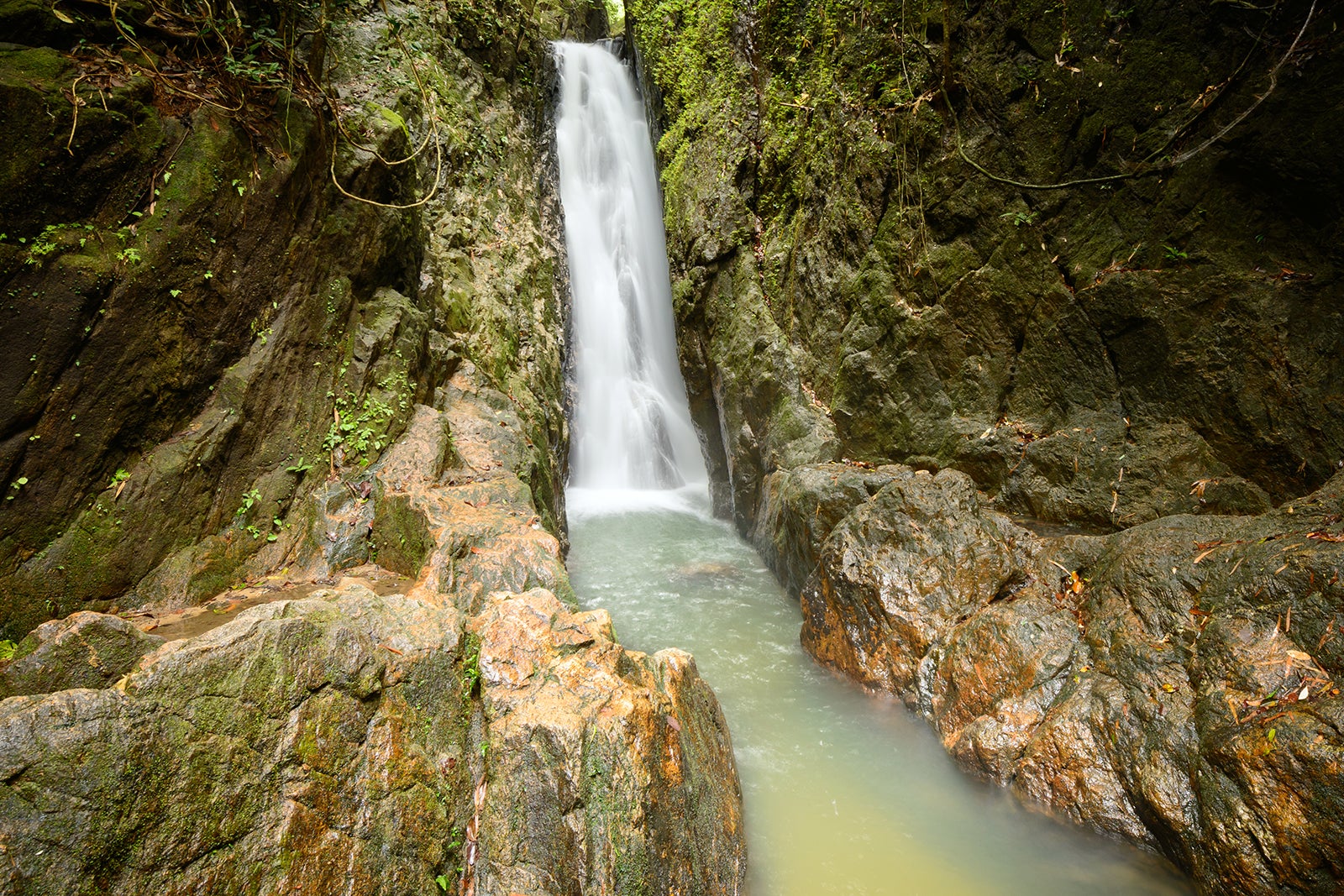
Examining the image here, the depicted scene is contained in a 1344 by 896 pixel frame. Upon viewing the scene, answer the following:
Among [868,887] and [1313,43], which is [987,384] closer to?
[1313,43]

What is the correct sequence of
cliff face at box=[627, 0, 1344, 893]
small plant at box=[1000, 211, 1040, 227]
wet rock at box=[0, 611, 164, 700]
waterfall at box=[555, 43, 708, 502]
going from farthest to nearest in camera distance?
waterfall at box=[555, 43, 708, 502] < small plant at box=[1000, 211, 1040, 227] < cliff face at box=[627, 0, 1344, 893] < wet rock at box=[0, 611, 164, 700]

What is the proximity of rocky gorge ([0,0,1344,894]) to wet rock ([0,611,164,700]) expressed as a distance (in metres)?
0.02

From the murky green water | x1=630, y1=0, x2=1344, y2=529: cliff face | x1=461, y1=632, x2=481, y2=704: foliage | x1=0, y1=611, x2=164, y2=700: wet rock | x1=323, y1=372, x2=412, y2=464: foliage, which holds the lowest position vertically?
the murky green water

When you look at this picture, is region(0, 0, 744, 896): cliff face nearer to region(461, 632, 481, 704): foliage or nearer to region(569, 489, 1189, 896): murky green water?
region(461, 632, 481, 704): foliage

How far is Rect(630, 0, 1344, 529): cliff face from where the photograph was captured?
4332 millimetres

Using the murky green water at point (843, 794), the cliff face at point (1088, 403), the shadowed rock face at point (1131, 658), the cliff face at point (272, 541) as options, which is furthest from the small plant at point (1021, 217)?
the cliff face at point (272, 541)

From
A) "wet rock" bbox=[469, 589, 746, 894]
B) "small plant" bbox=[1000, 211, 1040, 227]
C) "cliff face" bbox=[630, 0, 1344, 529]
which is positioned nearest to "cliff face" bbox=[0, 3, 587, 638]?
"wet rock" bbox=[469, 589, 746, 894]

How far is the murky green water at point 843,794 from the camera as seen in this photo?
3.38 meters

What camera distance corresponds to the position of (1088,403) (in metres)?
5.38

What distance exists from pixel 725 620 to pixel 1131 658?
3.73 metres

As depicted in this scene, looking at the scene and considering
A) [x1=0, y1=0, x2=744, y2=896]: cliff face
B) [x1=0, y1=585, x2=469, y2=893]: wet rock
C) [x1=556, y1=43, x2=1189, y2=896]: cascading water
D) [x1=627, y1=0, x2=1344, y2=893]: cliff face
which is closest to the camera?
[x1=0, y1=585, x2=469, y2=893]: wet rock

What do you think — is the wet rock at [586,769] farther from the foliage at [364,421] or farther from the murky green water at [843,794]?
the foliage at [364,421]

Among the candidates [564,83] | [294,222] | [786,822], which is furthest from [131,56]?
[564,83]

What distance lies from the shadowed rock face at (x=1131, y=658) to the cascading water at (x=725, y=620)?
0.32 meters
